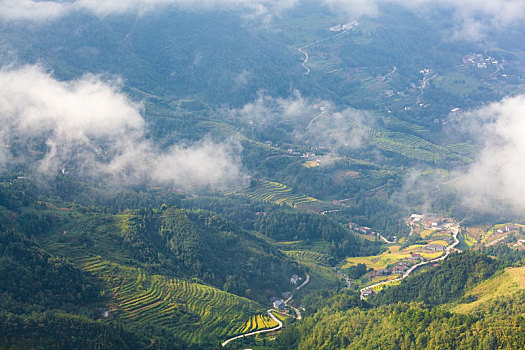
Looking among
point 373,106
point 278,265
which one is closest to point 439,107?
point 373,106

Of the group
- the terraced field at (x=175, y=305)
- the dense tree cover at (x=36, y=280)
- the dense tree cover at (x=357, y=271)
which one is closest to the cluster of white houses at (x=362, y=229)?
the dense tree cover at (x=357, y=271)

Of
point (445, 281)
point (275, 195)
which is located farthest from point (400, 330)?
point (275, 195)

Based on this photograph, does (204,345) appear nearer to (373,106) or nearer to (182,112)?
(182,112)

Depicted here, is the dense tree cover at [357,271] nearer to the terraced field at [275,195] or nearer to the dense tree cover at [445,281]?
the dense tree cover at [445,281]

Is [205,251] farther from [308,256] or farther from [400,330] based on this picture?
[400,330]

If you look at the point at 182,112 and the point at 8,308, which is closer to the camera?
the point at 8,308

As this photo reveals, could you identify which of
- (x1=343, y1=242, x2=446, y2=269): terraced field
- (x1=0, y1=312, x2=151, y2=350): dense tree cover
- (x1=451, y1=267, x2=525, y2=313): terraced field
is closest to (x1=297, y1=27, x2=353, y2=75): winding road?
(x1=343, y1=242, x2=446, y2=269): terraced field
